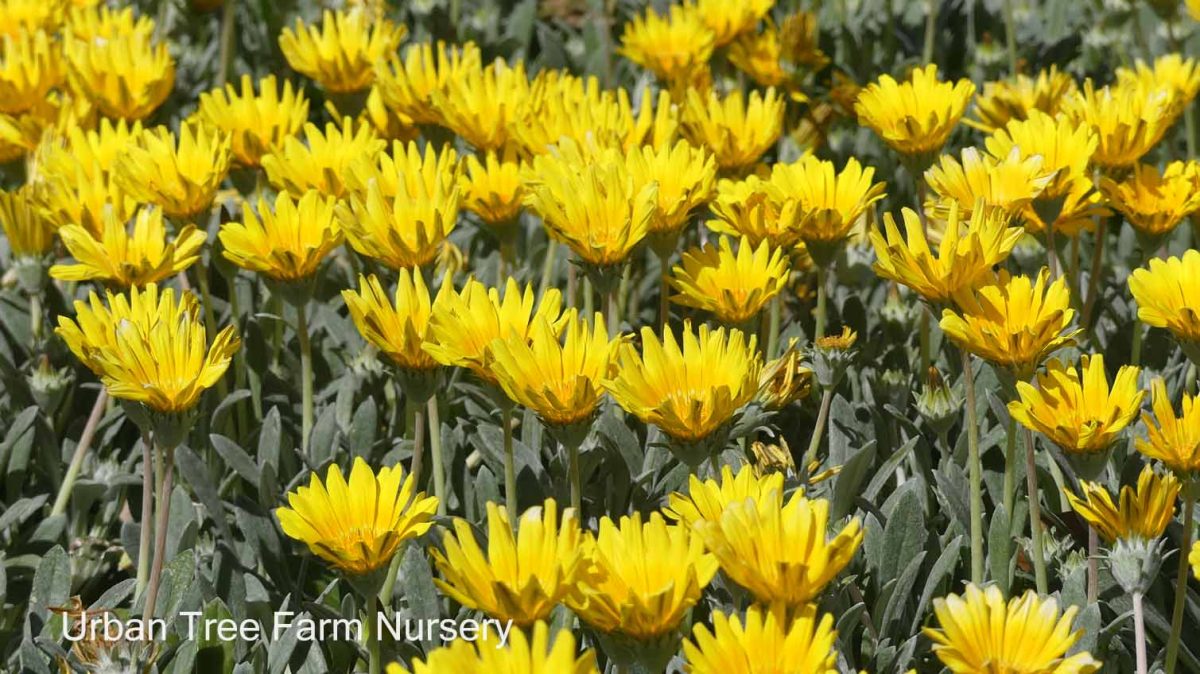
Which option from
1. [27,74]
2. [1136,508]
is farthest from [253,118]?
[1136,508]

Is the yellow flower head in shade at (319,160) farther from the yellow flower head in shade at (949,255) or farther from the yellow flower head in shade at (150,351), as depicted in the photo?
the yellow flower head in shade at (949,255)

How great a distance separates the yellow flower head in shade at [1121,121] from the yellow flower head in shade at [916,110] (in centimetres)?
22

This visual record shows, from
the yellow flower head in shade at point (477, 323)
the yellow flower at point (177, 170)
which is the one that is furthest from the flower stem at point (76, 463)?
the yellow flower head in shade at point (477, 323)

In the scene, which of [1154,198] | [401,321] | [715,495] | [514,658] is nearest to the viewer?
[514,658]

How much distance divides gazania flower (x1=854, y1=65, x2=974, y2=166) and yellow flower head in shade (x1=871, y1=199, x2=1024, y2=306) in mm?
492

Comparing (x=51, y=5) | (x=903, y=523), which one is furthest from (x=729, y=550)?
(x=51, y=5)

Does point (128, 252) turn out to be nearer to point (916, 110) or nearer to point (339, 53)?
point (339, 53)

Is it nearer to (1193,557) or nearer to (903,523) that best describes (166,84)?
(903,523)

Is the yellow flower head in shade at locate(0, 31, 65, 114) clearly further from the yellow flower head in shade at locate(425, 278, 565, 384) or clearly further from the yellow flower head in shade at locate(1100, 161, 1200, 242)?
the yellow flower head in shade at locate(1100, 161, 1200, 242)

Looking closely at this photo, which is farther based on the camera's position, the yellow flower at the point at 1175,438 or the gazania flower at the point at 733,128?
the gazania flower at the point at 733,128

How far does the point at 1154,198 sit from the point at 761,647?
4.84 feet

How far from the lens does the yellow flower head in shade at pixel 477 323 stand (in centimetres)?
215

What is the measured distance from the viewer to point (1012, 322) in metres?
2.15

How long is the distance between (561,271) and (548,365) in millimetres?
1370
